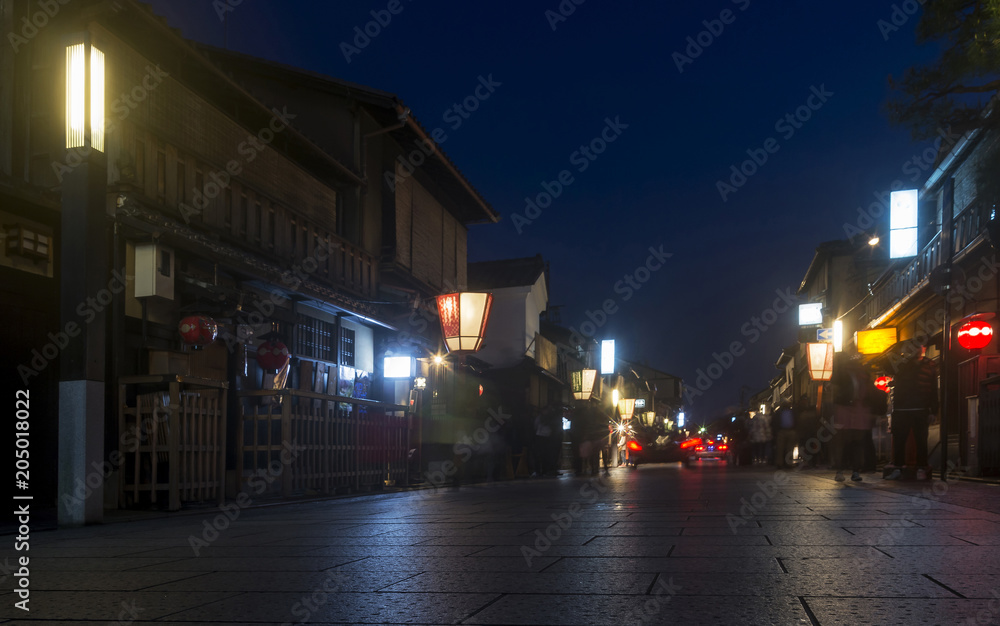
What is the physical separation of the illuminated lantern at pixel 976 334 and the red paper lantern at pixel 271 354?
47.1 ft

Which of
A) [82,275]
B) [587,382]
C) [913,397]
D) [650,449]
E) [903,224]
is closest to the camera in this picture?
[82,275]

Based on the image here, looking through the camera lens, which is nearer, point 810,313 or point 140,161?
point 140,161

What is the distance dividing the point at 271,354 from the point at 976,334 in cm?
1468

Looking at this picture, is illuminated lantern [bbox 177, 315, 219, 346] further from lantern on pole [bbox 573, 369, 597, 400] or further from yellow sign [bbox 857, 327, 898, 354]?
lantern on pole [bbox 573, 369, 597, 400]

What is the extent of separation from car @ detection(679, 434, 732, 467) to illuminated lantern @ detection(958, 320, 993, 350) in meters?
26.1

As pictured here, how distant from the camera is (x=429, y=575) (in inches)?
187

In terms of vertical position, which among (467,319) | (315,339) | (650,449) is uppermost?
(467,319)

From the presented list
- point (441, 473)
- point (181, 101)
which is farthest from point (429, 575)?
point (441, 473)

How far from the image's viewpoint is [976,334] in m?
18.0

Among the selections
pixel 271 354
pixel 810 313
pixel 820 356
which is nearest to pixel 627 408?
pixel 810 313

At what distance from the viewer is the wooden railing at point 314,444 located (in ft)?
40.3

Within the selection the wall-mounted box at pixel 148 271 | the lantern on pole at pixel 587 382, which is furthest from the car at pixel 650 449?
the wall-mounted box at pixel 148 271

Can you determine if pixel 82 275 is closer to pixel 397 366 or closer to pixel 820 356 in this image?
pixel 397 366

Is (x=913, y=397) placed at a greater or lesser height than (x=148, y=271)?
lesser
